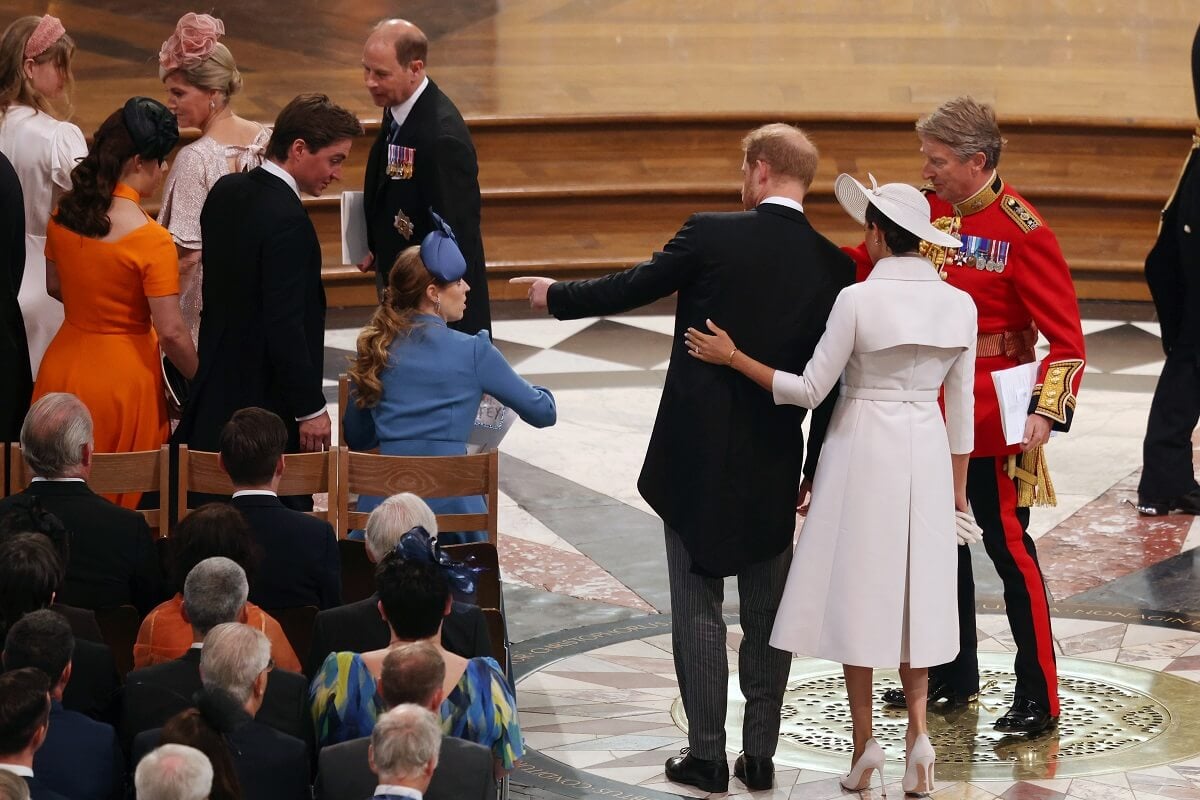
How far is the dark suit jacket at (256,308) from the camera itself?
4.48 metres

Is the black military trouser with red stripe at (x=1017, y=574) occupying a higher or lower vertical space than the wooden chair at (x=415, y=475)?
lower

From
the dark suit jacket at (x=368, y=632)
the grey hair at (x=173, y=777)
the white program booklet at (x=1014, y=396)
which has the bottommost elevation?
the dark suit jacket at (x=368, y=632)

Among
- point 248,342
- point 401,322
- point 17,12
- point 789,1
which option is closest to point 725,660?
point 401,322

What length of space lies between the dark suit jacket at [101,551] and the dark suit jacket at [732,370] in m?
1.05

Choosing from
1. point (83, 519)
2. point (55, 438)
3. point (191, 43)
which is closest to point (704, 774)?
point (83, 519)

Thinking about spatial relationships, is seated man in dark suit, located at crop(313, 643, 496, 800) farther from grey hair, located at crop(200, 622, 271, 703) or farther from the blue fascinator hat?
the blue fascinator hat

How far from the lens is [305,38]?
11273 mm

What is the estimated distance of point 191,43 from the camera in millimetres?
Answer: 5125

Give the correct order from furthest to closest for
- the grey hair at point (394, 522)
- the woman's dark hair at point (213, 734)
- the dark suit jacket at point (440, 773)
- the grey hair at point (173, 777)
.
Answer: the grey hair at point (394, 522) < the dark suit jacket at point (440, 773) < the woman's dark hair at point (213, 734) < the grey hair at point (173, 777)

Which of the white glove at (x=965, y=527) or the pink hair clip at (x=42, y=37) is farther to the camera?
the pink hair clip at (x=42, y=37)

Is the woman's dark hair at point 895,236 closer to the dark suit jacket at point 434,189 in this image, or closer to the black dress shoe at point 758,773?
the black dress shoe at point 758,773

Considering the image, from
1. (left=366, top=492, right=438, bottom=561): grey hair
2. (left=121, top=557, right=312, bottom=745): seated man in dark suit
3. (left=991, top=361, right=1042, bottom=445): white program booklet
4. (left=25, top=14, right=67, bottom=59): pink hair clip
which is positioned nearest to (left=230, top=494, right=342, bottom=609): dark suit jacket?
(left=366, top=492, right=438, bottom=561): grey hair

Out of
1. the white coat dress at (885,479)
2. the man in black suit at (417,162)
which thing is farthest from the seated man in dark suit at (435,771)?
the man in black suit at (417,162)

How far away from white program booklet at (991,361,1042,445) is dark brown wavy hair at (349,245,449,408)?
4.31 feet
